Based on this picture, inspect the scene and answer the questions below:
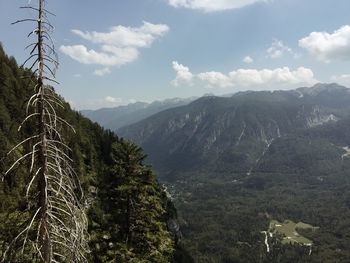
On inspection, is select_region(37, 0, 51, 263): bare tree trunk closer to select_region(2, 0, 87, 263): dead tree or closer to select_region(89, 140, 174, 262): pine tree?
select_region(2, 0, 87, 263): dead tree

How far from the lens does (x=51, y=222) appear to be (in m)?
14.6

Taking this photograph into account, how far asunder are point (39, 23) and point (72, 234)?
6742 millimetres

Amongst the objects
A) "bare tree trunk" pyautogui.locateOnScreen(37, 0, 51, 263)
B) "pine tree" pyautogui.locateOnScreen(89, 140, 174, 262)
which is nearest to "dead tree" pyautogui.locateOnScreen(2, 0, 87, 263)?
"bare tree trunk" pyautogui.locateOnScreen(37, 0, 51, 263)

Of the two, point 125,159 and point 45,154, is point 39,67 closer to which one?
point 45,154

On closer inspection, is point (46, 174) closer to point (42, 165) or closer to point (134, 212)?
point (42, 165)

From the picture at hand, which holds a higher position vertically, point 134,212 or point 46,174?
point 46,174

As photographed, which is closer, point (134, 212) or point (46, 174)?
point (46, 174)

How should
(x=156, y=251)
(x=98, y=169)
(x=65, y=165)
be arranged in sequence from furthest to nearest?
(x=98, y=169)
(x=156, y=251)
(x=65, y=165)

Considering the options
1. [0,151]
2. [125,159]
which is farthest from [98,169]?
[125,159]

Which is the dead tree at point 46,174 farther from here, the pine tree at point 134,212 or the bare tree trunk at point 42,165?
the pine tree at point 134,212

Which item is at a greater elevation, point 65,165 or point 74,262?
point 65,165

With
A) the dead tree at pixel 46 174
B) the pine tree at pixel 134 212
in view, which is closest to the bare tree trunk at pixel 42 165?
the dead tree at pixel 46 174

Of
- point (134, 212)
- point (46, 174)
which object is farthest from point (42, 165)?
point (134, 212)

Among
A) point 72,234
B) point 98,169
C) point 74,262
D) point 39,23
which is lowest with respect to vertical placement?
point 98,169
